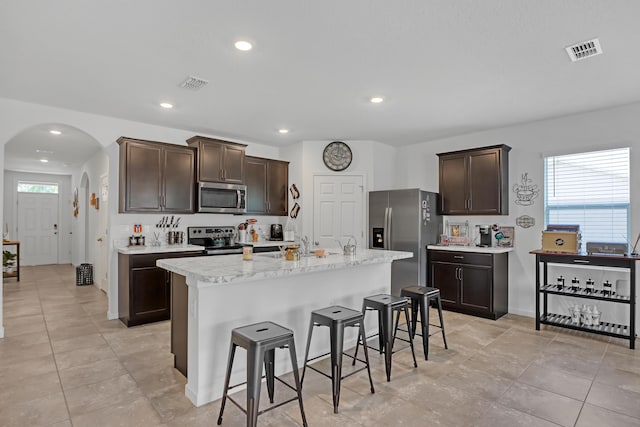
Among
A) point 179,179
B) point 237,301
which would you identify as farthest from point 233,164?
point 237,301

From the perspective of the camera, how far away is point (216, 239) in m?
5.38

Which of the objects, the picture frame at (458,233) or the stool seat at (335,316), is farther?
the picture frame at (458,233)

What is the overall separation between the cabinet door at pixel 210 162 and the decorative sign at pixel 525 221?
4.18 meters

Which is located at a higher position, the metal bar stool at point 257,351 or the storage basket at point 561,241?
the storage basket at point 561,241

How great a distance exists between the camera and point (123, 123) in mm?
4625

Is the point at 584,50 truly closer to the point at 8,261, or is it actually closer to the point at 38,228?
the point at 8,261

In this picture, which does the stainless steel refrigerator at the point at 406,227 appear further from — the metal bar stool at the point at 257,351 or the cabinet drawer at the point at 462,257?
the metal bar stool at the point at 257,351

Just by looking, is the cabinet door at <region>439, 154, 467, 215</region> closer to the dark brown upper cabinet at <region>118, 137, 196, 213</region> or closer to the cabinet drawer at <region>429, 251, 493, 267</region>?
the cabinet drawer at <region>429, 251, 493, 267</region>

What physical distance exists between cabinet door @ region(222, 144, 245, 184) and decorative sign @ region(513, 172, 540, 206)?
12.8 ft

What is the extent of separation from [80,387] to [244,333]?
1.55 meters

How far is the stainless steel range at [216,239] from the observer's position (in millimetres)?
4988

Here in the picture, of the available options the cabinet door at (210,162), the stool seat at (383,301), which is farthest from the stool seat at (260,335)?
the cabinet door at (210,162)

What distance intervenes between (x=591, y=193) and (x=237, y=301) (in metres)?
4.33

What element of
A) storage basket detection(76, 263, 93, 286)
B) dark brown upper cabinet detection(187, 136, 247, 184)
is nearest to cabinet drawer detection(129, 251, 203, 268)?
dark brown upper cabinet detection(187, 136, 247, 184)
